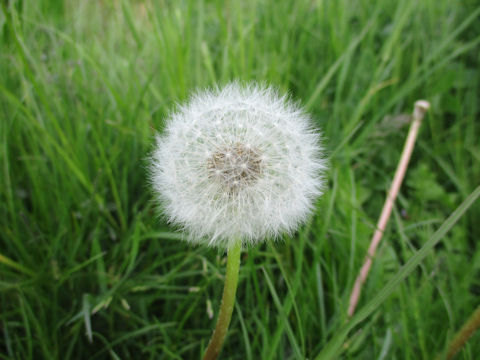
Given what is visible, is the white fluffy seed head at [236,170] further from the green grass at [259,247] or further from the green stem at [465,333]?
the green stem at [465,333]

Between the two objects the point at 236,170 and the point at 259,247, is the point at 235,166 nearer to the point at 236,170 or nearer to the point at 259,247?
the point at 236,170

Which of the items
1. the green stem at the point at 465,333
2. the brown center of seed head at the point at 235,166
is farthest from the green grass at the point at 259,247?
the brown center of seed head at the point at 235,166

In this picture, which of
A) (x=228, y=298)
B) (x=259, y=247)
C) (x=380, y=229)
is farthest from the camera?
(x=259, y=247)

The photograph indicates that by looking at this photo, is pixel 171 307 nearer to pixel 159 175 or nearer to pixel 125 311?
pixel 125 311

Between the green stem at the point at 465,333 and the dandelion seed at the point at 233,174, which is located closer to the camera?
the dandelion seed at the point at 233,174

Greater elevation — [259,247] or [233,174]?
[233,174]

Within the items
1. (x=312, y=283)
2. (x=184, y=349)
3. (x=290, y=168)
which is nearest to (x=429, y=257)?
(x=312, y=283)

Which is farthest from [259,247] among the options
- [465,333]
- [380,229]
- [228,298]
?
[465,333]
